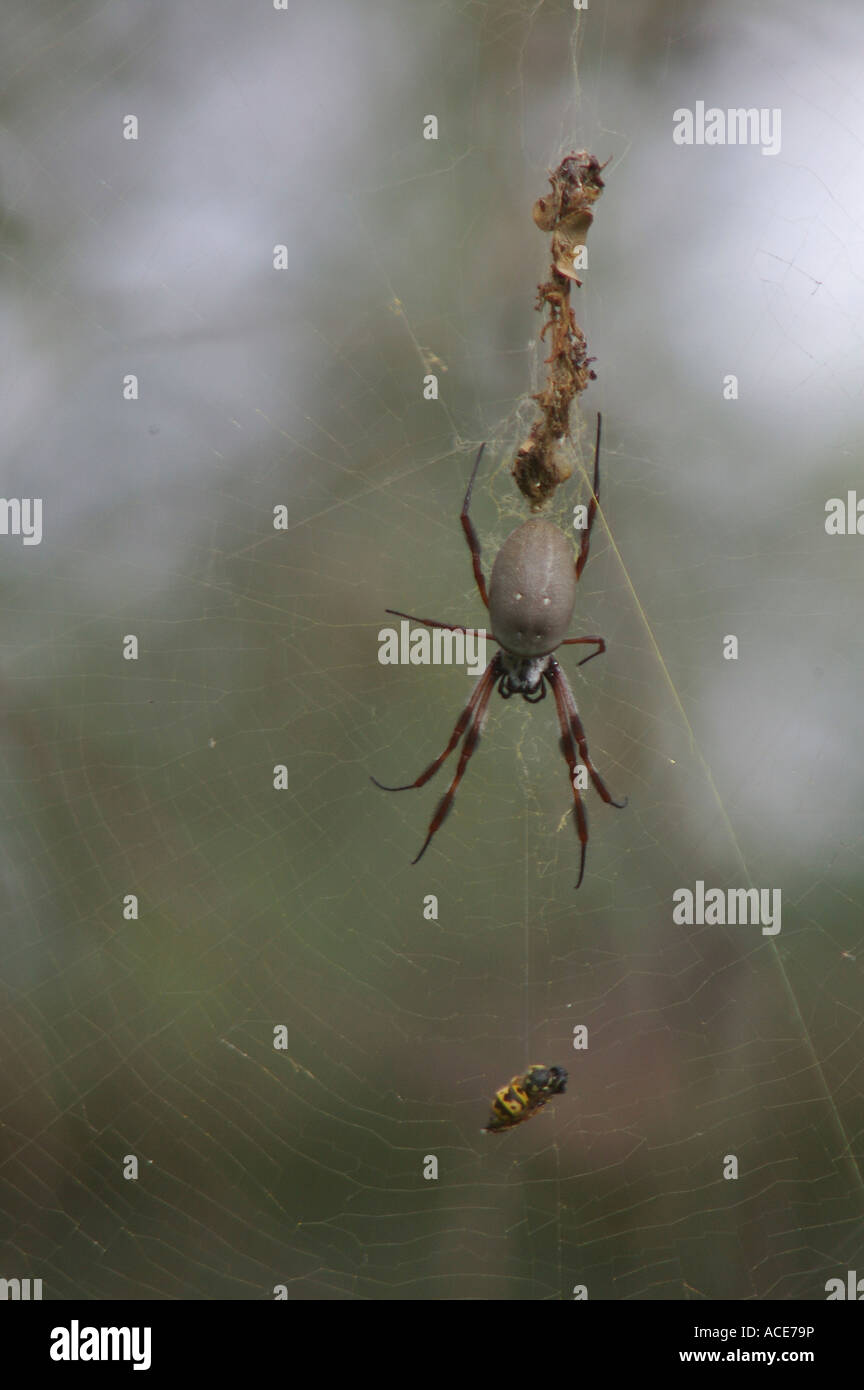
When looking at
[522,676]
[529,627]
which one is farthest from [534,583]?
[522,676]

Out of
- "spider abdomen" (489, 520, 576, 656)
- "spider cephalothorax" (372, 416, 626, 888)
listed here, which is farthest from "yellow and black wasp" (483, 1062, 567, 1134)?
"spider abdomen" (489, 520, 576, 656)

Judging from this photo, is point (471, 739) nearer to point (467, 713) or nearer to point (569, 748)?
point (467, 713)

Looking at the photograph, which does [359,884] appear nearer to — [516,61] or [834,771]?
[834,771]

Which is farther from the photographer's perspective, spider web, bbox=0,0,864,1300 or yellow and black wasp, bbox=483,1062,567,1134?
spider web, bbox=0,0,864,1300

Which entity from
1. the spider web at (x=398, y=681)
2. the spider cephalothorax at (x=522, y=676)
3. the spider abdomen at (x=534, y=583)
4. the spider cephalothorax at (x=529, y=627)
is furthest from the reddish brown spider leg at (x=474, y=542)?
the spider web at (x=398, y=681)

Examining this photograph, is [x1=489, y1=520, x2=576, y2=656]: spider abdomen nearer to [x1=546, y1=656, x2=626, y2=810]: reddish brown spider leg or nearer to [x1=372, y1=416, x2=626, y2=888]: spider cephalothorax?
[x1=372, y1=416, x2=626, y2=888]: spider cephalothorax

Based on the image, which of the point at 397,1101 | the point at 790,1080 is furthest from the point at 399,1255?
the point at 790,1080

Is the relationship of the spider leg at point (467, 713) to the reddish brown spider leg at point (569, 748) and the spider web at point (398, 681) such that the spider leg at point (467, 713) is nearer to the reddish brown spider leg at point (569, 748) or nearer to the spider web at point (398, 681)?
the reddish brown spider leg at point (569, 748)
